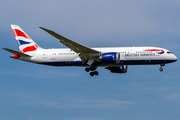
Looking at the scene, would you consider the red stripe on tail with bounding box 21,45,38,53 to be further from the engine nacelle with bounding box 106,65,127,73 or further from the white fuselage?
the engine nacelle with bounding box 106,65,127,73

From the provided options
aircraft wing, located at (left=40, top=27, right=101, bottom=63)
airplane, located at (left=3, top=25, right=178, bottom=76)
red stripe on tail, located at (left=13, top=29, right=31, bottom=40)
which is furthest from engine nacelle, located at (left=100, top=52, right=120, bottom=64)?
red stripe on tail, located at (left=13, top=29, right=31, bottom=40)

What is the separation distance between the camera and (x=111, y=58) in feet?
128

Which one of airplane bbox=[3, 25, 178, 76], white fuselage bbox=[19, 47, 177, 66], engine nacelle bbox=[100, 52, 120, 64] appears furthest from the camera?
white fuselage bbox=[19, 47, 177, 66]

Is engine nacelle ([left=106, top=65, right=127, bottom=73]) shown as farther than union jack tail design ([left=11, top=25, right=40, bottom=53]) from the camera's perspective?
Answer: Yes

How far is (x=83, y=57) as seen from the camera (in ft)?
132

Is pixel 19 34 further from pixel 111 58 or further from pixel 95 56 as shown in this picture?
pixel 111 58

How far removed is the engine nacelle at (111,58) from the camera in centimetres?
3888

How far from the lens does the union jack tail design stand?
147 feet

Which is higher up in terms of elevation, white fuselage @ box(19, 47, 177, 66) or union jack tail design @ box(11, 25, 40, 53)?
union jack tail design @ box(11, 25, 40, 53)

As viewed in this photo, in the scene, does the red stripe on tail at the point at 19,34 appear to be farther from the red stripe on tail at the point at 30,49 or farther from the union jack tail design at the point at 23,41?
the red stripe on tail at the point at 30,49

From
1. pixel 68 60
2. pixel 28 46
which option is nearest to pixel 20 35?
pixel 28 46

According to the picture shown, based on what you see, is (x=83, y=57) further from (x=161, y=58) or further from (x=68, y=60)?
(x=161, y=58)

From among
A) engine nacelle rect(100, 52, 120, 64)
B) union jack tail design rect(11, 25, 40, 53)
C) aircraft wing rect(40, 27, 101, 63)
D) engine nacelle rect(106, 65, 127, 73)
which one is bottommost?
engine nacelle rect(106, 65, 127, 73)

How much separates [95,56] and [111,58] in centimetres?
251
